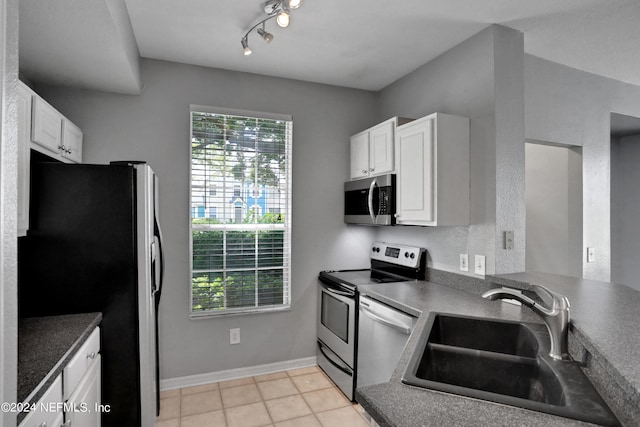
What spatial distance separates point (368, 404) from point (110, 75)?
2549 millimetres

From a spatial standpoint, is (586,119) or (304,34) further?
(586,119)

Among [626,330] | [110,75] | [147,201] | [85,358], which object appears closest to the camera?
[626,330]

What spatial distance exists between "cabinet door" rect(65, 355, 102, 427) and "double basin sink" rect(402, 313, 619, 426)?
4.39 ft

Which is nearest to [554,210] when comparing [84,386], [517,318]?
[517,318]

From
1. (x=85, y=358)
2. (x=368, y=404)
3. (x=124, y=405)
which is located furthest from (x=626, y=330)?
(x=124, y=405)

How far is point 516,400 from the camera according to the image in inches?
35.2

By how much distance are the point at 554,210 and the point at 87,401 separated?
3.53m

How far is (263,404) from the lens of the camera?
2576mm

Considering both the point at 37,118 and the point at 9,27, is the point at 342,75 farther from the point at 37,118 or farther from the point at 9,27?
the point at 9,27

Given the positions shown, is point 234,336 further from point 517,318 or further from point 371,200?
point 517,318

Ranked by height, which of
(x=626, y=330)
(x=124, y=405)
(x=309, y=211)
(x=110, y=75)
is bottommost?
(x=124, y=405)

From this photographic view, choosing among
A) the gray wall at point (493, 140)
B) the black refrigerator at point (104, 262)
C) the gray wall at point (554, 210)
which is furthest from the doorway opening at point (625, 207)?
the black refrigerator at point (104, 262)

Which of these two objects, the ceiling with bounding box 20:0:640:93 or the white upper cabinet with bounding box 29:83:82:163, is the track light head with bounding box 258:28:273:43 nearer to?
the ceiling with bounding box 20:0:640:93

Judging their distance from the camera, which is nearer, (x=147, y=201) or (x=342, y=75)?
(x=147, y=201)
